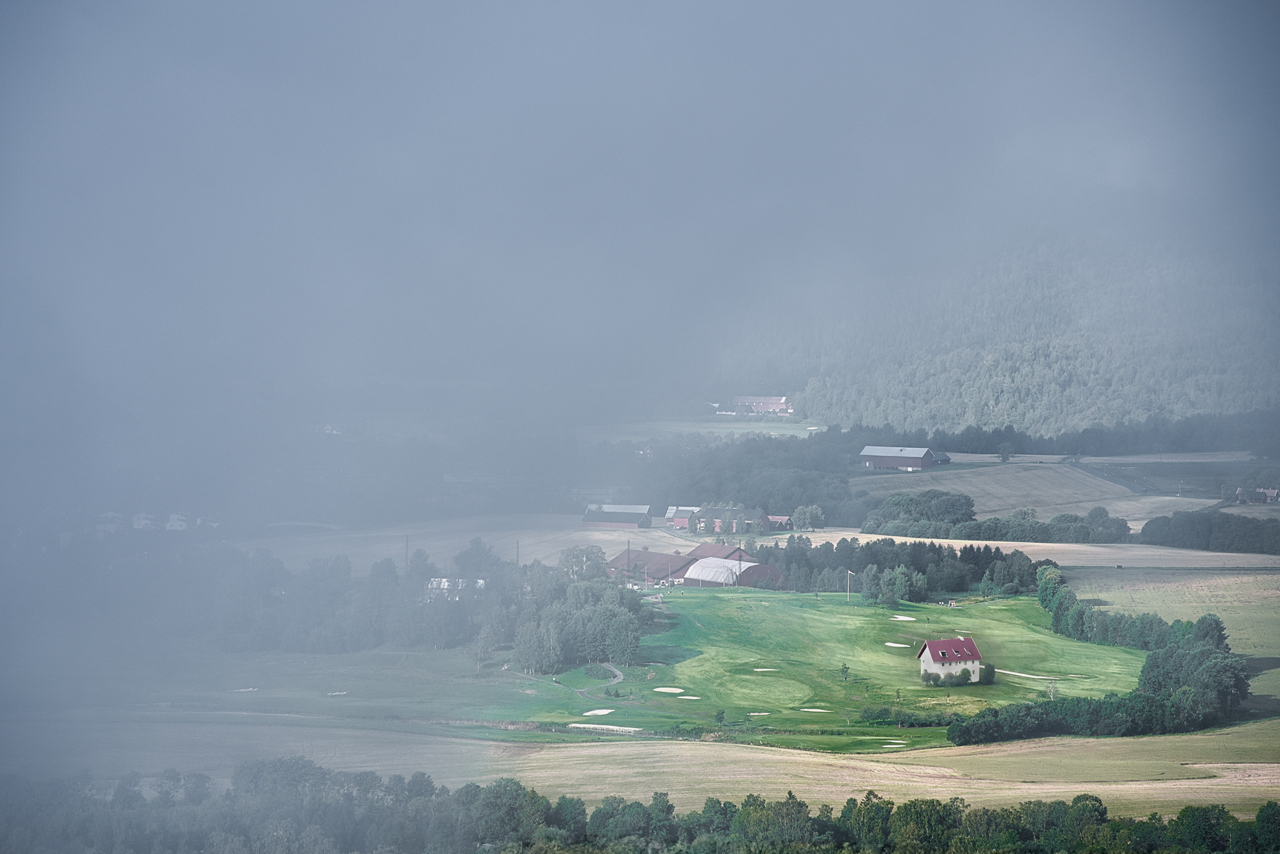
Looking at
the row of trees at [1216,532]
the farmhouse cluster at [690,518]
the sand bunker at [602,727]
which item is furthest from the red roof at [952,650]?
the row of trees at [1216,532]

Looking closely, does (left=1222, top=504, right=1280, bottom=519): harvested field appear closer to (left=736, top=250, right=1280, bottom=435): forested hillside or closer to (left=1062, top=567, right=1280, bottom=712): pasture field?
(left=1062, top=567, right=1280, bottom=712): pasture field

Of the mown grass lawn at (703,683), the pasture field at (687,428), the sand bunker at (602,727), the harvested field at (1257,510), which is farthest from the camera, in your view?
the pasture field at (687,428)

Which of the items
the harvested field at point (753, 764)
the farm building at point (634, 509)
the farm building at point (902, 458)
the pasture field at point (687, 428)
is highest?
the pasture field at point (687, 428)

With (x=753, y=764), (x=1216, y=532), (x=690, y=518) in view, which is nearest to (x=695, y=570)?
(x=690, y=518)

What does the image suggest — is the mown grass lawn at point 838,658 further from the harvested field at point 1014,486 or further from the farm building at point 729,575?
the harvested field at point 1014,486

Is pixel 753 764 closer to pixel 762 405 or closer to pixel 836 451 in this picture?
pixel 836 451

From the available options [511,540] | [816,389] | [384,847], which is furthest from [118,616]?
[816,389]
